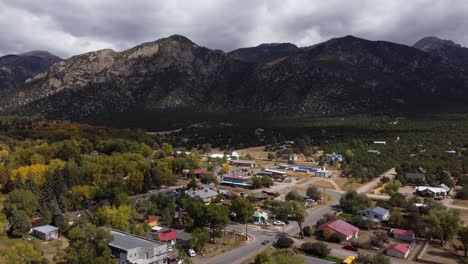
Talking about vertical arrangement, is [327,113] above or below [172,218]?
above

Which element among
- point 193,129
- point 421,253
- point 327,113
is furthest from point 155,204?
point 327,113

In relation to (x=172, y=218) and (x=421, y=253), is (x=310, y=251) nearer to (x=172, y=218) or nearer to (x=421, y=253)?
(x=421, y=253)

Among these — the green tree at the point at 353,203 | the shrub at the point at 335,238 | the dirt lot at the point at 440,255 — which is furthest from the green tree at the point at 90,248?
the green tree at the point at 353,203

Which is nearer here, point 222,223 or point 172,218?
point 222,223

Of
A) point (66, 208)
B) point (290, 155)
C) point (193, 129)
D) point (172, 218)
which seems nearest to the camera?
point (172, 218)

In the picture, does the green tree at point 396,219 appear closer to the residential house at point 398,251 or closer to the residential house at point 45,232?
the residential house at point 398,251

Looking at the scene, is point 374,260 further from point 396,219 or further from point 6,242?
point 6,242
